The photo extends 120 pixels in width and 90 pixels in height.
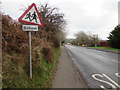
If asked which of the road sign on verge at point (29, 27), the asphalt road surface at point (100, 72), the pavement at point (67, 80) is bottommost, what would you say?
the asphalt road surface at point (100, 72)

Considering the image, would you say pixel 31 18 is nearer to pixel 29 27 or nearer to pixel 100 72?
pixel 29 27

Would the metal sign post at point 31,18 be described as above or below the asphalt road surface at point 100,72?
above

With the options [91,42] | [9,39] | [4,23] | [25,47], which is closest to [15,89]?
[25,47]

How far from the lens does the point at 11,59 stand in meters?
3.27

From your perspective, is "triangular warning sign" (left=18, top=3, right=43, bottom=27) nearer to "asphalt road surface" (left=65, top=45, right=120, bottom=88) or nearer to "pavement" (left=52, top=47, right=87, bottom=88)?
"pavement" (left=52, top=47, right=87, bottom=88)

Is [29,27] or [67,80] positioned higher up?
[29,27]

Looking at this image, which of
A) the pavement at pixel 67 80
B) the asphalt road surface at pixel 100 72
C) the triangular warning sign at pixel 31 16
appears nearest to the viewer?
the triangular warning sign at pixel 31 16

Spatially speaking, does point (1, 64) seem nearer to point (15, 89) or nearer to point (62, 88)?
point (15, 89)

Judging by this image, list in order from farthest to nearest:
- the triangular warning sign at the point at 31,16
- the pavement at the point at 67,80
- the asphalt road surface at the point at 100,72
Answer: the asphalt road surface at the point at 100,72
the pavement at the point at 67,80
the triangular warning sign at the point at 31,16

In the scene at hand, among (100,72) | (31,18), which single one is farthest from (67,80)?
(31,18)

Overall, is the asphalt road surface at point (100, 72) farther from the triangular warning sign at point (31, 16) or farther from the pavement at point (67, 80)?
the triangular warning sign at point (31, 16)

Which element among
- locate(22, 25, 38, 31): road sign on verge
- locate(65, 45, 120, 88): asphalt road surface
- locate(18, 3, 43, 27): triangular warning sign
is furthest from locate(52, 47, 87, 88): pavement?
locate(18, 3, 43, 27): triangular warning sign

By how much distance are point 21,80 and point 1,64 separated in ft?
2.49

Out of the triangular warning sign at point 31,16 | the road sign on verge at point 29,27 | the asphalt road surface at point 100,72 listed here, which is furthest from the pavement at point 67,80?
the triangular warning sign at point 31,16
